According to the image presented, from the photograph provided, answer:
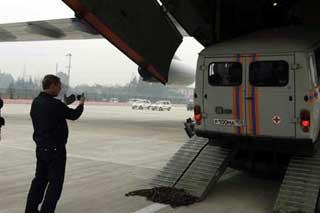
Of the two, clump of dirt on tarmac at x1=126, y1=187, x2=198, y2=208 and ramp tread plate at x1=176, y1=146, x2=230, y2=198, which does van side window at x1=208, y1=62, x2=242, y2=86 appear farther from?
clump of dirt on tarmac at x1=126, y1=187, x2=198, y2=208

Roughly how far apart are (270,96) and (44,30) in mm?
19383

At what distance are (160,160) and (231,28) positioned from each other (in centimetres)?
438

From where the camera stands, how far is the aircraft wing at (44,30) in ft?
70.5

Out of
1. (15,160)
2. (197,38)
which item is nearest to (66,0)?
(197,38)

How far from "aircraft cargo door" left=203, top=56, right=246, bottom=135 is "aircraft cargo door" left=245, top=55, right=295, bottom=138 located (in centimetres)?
16

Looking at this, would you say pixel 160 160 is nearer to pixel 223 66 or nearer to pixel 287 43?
pixel 223 66

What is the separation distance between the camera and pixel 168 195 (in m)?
7.25

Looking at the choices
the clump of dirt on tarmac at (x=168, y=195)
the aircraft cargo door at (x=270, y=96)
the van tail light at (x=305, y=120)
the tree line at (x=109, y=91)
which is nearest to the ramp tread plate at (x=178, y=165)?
the clump of dirt on tarmac at (x=168, y=195)

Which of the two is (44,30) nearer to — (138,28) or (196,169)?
(138,28)

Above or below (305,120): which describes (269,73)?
above

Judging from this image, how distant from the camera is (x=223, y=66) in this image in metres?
7.77

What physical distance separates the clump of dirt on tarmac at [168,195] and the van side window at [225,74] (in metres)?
2.28

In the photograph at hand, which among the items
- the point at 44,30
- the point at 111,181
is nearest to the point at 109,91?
the point at 44,30

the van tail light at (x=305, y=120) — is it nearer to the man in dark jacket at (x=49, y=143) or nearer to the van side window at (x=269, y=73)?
the van side window at (x=269, y=73)
